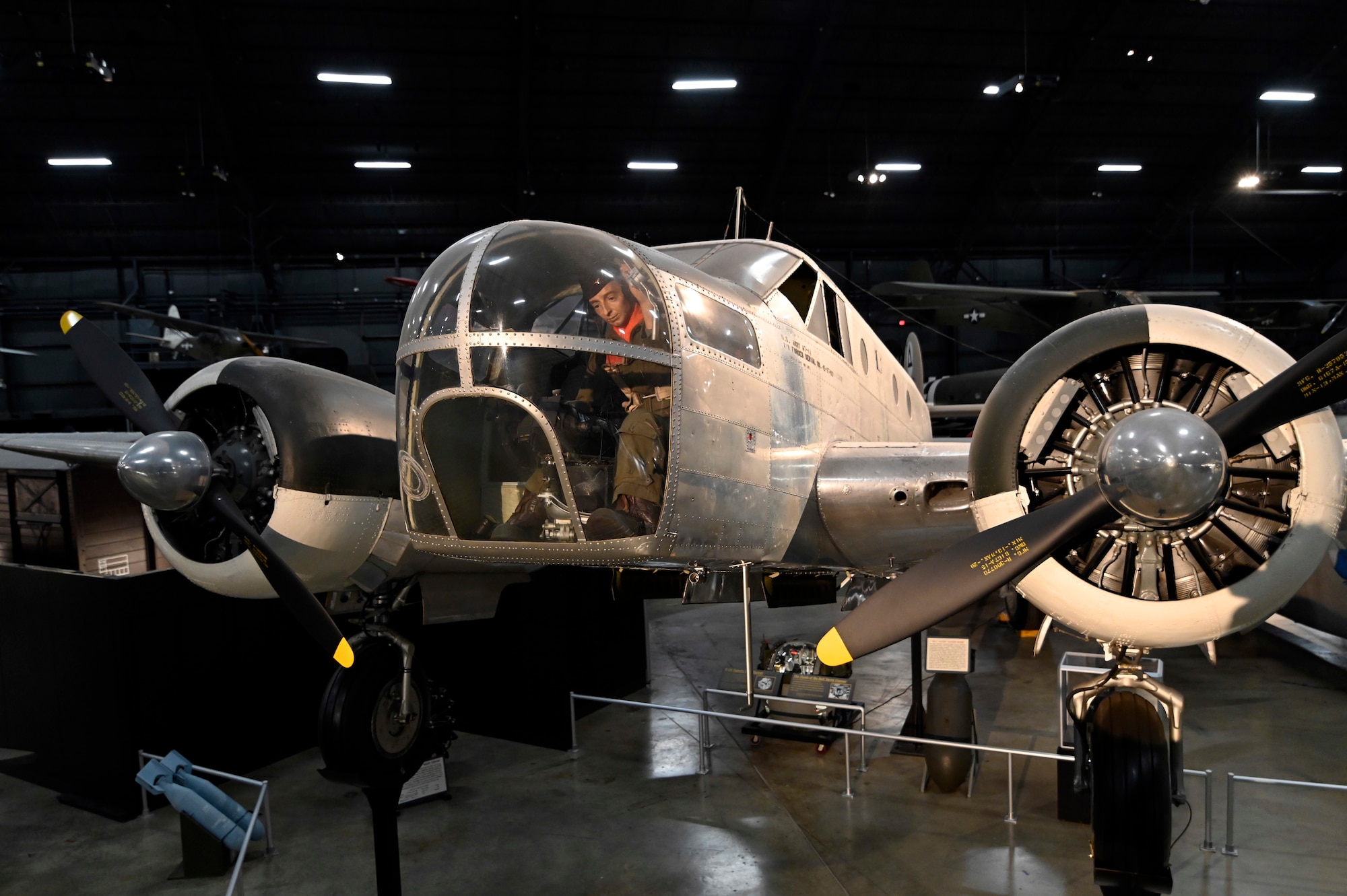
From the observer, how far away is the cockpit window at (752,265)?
227 inches

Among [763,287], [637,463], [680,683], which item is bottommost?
[680,683]

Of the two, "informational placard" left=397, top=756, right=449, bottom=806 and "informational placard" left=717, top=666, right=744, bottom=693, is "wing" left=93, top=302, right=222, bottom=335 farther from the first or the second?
"informational placard" left=717, top=666, right=744, bottom=693

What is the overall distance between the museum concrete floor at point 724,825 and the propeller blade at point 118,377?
3.85 meters

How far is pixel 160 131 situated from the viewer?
63.5 ft

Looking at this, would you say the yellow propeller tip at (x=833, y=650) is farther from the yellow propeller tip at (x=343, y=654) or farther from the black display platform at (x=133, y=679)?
the black display platform at (x=133, y=679)

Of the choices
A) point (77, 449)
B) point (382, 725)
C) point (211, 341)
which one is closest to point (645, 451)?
point (382, 725)

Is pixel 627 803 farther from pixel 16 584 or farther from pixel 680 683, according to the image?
pixel 16 584

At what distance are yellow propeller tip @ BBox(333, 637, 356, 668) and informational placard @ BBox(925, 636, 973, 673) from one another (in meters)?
5.09

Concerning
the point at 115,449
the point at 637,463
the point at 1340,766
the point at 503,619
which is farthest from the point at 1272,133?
the point at 115,449

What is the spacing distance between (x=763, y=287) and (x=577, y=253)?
1.84m

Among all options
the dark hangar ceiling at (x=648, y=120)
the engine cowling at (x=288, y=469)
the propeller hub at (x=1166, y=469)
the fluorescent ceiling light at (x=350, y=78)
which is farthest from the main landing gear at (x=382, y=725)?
the fluorescent ceiling light at (x=350, y=78)

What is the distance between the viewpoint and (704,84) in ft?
63.4

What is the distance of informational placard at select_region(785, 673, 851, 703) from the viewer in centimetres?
898

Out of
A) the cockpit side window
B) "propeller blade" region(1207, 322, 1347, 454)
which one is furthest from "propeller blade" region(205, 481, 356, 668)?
"propeller blade" region(1207, 322, 1347, 454)
